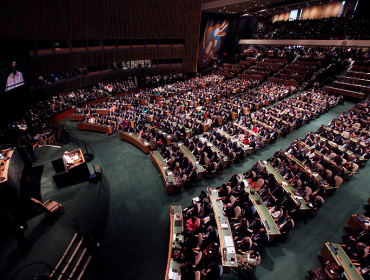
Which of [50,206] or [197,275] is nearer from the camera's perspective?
[197,275]

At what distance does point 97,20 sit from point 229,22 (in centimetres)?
2421

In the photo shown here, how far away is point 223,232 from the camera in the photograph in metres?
5.81

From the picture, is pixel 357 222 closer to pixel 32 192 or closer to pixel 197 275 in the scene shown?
pixel 197 275

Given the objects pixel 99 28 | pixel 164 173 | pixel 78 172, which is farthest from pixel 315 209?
pixel 99 28

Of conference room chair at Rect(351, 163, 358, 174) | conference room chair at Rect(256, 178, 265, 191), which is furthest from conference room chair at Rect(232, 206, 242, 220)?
conference room chair at Rect(351, 163, 358, 174)

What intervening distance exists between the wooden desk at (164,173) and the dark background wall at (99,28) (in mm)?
8791

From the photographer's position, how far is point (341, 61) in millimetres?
Answer: 23578

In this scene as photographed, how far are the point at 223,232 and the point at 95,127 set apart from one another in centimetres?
1220

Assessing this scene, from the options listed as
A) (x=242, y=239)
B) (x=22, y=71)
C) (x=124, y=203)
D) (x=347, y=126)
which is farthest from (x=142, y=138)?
(x=347, y=126)

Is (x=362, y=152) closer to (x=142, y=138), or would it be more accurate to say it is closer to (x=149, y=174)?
(x=149, y=174)

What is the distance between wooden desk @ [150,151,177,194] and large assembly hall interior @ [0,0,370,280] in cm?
8

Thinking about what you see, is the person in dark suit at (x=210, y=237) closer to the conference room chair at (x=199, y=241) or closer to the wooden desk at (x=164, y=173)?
the conference room chair at (x=199, y=241)

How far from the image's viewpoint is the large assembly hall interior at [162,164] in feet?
18.0

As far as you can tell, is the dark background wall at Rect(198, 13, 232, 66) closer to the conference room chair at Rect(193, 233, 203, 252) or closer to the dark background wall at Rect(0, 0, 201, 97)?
the dark background wall at Rect(0, 0, 201, 97)
